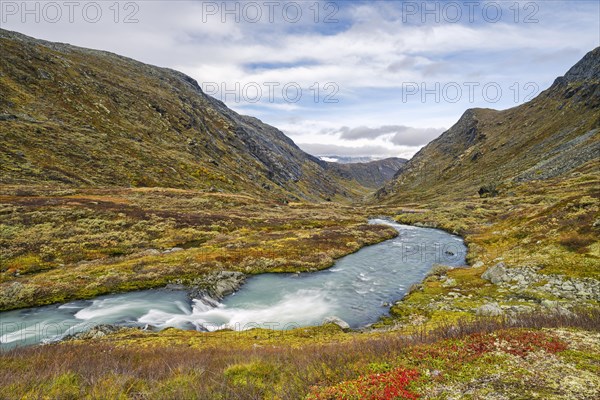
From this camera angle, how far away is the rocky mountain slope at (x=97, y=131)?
87.9 m

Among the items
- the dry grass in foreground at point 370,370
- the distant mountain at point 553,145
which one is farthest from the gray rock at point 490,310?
the distant mountain at point 553,145

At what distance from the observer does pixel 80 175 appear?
288 ft

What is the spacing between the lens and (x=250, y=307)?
97.9 feet

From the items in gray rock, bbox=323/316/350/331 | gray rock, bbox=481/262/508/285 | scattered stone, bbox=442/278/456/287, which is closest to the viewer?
gray rock, bbox=323/316/350/331

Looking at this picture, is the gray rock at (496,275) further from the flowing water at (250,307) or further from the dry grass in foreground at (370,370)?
the dry grass in foreground at (370,370)

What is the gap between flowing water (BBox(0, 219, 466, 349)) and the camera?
25031mm

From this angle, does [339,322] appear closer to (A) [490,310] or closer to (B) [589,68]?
(A) [490,310]

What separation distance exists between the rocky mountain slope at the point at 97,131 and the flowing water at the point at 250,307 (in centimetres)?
6515

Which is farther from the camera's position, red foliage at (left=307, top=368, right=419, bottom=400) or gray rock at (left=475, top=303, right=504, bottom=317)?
gray rock at (left=475, top=303, right=504, bottom=317)

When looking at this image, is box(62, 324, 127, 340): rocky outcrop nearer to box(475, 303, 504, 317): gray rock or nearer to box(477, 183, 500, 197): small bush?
box(475, 303, 504, 317): gray rock

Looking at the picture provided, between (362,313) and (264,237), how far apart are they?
98.2ft

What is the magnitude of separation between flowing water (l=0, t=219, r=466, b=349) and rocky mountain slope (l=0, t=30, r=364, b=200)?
65148 mm

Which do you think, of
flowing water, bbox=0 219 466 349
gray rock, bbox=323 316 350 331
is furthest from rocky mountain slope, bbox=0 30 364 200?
gray rock, bbox=323 316 350 331

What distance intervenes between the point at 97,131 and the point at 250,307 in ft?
395
